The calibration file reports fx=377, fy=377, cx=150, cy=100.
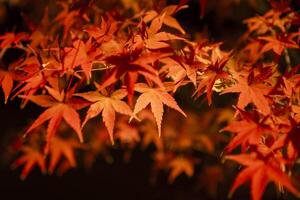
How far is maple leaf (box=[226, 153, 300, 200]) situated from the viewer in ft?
3.86

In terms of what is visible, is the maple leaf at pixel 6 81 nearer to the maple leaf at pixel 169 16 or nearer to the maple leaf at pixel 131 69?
the maple leaf at pixel 131 69

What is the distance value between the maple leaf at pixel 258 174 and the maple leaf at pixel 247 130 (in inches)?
3.4

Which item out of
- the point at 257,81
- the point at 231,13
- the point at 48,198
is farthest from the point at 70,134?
the point at 257,81

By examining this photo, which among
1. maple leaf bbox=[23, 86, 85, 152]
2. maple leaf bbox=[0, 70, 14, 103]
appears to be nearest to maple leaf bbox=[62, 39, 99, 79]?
maple leaf bbox=[23, 86, 85, 152]

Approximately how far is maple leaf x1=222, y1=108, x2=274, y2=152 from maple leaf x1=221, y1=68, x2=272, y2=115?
0.11 m

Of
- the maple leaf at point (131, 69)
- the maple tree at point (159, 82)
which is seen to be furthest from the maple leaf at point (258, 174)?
the maple leaf at point (131, 69)

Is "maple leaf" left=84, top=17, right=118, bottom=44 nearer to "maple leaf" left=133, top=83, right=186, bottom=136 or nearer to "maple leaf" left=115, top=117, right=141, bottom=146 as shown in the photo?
"maple leaf" left=133, top=83, right=186, bottom=136

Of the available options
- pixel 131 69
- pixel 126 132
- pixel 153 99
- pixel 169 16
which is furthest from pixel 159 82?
pixel 126 132

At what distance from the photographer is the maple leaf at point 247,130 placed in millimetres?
1392

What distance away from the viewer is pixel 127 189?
5.68 metres

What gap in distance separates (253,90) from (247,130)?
0.81 feet

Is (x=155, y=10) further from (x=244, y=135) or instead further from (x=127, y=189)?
(x=127, y=189)

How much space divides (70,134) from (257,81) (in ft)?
8.90

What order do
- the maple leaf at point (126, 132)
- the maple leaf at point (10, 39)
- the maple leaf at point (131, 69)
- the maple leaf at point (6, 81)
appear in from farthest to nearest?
the maple leaf at point (126, 132) → the maple leaf at point (10, 39) → the maple leaf at point (6, 81) → the maple leaf at point (131, 69)
